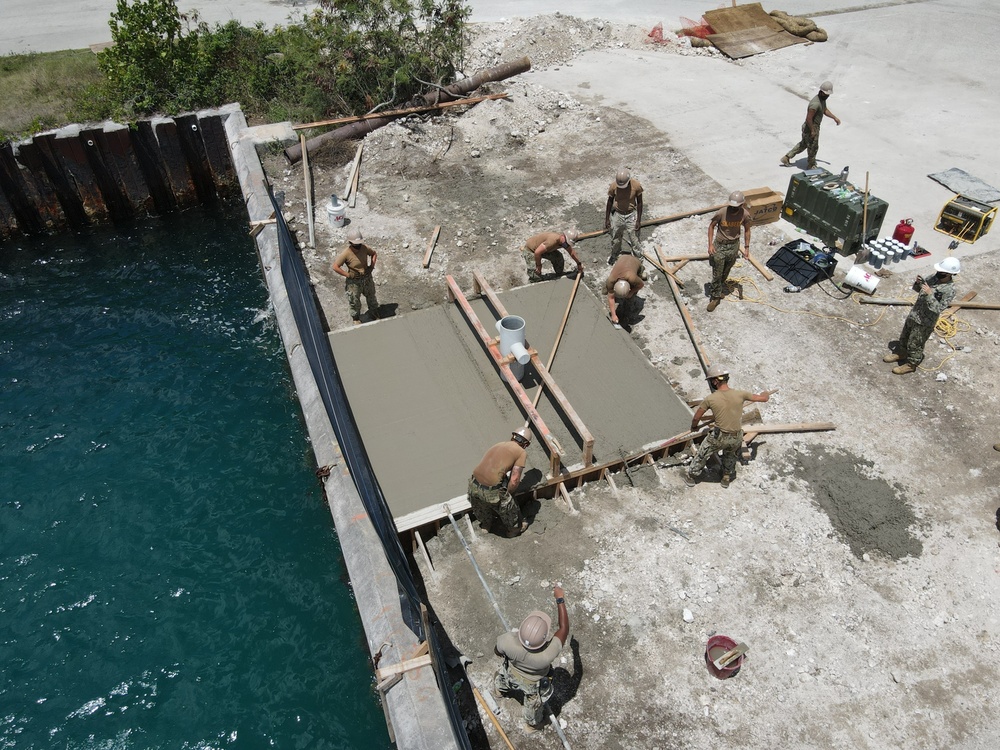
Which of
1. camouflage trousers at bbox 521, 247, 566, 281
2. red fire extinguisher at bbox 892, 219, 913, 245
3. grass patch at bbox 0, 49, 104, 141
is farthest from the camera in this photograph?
grass patch at bbox 0, 49, 104, 141

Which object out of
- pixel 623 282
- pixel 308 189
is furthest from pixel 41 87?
pixel 623 282

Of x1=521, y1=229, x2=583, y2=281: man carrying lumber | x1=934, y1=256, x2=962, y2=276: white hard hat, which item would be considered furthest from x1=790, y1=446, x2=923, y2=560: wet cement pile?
x1=521, y1=229, x2=583, y2=281: man carrying lumber

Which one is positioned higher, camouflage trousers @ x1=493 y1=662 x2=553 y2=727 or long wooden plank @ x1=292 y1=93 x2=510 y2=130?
long wooden plank @ x1=292 y1=93 x2=510 y2=130

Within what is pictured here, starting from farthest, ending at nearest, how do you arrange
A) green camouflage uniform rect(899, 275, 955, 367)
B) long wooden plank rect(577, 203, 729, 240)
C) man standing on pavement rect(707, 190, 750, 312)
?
long wooden plank rect(577, 203, 729, 240) → man standing on pavement rect(707, 190, 750, 312) → green camouflage uniform rect(899, 275, 955, 367)

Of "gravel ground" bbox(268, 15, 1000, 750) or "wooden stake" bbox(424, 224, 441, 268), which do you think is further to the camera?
"wooden stake" bbox(424, 224, 441, 268)

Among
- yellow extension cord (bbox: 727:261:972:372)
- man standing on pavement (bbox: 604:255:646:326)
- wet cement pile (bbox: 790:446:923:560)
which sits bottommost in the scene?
wet cement pile (bbox: 790:446:923:560)

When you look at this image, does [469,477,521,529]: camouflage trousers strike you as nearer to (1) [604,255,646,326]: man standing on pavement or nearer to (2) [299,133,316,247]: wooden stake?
(1) [604,255,646,326]: man standing on pavement
